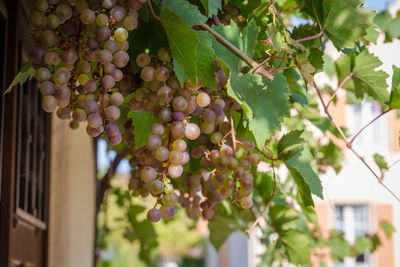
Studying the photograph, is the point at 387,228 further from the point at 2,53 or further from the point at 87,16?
the point at 87,16

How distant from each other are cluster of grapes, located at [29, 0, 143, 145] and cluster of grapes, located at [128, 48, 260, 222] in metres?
0.05

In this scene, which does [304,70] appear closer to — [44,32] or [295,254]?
[44,32]

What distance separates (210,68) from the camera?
Answer: 2.17 feet

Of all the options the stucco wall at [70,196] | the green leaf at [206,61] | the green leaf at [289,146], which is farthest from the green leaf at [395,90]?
the stucco wall at [70,196]

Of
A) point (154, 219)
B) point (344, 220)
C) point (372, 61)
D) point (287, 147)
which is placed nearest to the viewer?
point (154, 219)

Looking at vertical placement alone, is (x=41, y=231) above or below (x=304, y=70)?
below

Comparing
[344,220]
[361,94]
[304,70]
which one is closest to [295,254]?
[361,94]

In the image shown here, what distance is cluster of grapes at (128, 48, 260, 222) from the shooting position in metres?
0.65

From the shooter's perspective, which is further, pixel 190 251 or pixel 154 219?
pixel 190 251

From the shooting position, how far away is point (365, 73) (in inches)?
37.6

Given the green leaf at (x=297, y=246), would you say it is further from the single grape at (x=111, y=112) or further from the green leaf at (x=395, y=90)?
the single grape at (x=111, y=112)

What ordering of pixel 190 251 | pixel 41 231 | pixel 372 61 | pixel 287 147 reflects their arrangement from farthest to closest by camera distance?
pixel 190 251
pixel 41 231
pixel 372 61
pixel 287 147

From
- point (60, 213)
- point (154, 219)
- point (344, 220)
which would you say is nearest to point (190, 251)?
point (344, 220)

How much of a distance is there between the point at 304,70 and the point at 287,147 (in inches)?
4.8
